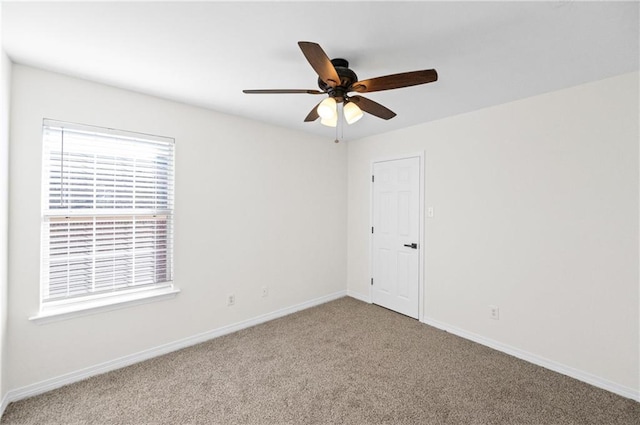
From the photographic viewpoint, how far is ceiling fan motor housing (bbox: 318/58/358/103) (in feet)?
5.80

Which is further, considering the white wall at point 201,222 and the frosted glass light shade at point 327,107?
the white wall at point 201,222

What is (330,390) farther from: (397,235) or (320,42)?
(320,42)

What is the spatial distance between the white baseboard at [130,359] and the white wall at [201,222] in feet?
0.15

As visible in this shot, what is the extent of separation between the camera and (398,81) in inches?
63.9

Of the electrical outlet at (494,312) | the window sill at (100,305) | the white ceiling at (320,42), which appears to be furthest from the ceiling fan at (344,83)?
the electrical outlet at (494,312)

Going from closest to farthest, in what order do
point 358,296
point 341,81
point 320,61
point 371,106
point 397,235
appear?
point 320,61, point 341,81, point 371,106, point 397,235, point 358,296

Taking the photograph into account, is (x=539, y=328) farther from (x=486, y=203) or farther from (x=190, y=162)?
(x=190, y=162)

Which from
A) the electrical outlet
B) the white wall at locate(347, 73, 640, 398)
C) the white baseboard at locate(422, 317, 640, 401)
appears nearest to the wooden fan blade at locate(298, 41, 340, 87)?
the white wall at locate(347, 73, 640, 398)

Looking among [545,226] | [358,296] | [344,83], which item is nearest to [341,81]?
[344,83]

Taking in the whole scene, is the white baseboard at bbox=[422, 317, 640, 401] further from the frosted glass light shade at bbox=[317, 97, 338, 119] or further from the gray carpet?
the frosted glass light shade at bbox=[317, 97, 338, 119]

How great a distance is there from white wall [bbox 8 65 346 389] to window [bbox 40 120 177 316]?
0.08m

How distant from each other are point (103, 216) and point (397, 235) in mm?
3070

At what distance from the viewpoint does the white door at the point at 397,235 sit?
3.42 meters

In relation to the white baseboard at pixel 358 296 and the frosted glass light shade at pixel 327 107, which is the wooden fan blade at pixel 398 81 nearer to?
the frosted glass light shade at pixel 327 107
